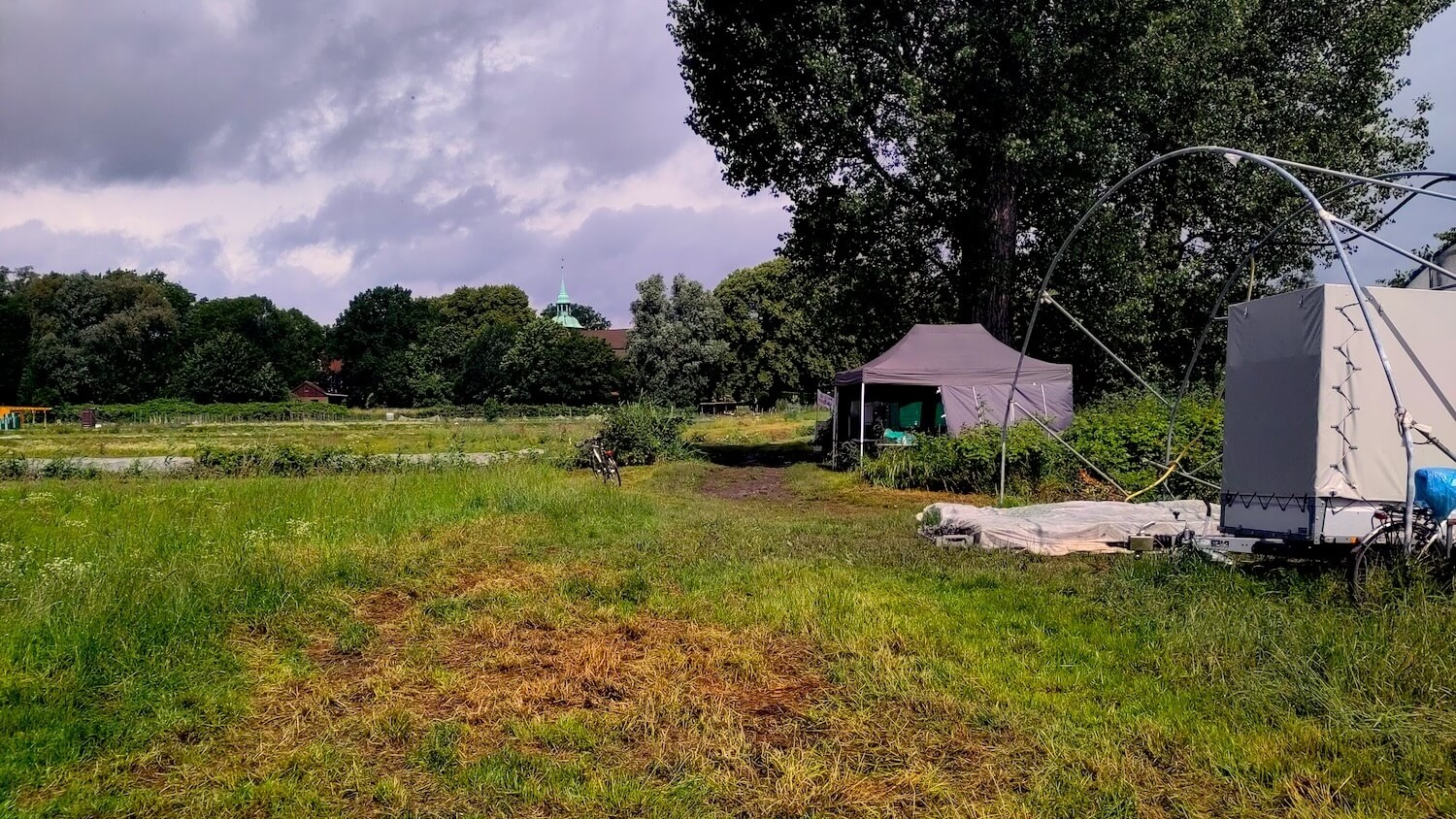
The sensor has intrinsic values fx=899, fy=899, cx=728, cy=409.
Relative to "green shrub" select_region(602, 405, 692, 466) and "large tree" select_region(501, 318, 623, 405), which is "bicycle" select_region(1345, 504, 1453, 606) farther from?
"large tree" select_region(501, 318, 623, 405)

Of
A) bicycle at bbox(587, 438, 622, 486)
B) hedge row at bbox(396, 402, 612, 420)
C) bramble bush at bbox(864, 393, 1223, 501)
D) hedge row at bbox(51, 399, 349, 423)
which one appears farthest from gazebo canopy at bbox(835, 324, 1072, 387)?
hedge row at bbox(51, 399, 349, 423)

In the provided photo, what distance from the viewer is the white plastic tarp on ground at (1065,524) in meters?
9.59

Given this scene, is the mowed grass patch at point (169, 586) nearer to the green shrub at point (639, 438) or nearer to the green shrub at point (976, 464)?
the green shrub at point (976, 464)

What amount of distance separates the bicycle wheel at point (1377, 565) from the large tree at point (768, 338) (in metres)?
50.6

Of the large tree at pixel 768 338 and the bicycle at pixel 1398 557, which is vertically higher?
the large tree at pixel 768 338

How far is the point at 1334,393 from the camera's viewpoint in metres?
6.77

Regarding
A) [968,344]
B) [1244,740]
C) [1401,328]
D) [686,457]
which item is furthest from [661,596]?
[686,457]

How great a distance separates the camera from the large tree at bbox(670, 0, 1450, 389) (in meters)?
19.2

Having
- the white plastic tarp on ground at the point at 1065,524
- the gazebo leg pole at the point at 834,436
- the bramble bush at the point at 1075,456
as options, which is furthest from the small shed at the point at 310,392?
the white plastic tarp on ground at the point at 1065,524

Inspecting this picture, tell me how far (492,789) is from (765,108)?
799 inches

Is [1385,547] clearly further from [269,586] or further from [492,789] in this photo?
[269,586]

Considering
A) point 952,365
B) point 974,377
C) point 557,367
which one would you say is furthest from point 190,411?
point 974,377

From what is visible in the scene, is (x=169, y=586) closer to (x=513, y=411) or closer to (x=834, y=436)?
(x=834, y=436)

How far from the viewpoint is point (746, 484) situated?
18266 mm
